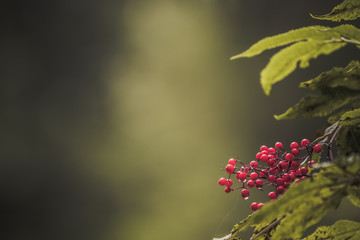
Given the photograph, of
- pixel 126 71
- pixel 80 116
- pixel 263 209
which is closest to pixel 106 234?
pixel 80 116

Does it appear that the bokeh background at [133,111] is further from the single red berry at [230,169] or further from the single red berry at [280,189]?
the single red berry at [280,189]

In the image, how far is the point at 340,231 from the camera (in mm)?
292

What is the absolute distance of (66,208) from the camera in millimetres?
3303

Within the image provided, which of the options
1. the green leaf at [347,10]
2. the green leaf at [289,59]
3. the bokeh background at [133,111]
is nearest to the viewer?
the green leaf at [289,59]

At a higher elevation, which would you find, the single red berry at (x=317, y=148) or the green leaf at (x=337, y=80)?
the single red berry at (x=317, y=148)

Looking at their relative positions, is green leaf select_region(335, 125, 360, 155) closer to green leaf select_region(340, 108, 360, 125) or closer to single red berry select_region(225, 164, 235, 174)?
green leaf select_region(340, 108, 360, 125)

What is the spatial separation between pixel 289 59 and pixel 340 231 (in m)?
0.17

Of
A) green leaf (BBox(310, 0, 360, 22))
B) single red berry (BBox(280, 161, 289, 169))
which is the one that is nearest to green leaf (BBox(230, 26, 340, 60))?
green leaf (BBox(310, 0, 360, 22))

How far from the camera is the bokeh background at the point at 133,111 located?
10.7 feet

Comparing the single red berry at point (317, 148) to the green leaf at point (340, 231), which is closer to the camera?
the green leaf at point (340, 231)

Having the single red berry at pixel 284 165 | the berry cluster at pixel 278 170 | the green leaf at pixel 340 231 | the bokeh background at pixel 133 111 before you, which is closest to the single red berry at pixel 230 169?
the berry cluster at pixel 278 170

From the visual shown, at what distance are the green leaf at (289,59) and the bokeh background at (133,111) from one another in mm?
3000

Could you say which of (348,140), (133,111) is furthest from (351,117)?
(133,111)

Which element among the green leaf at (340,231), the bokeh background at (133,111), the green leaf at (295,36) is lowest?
the green leaf at (340,231)
